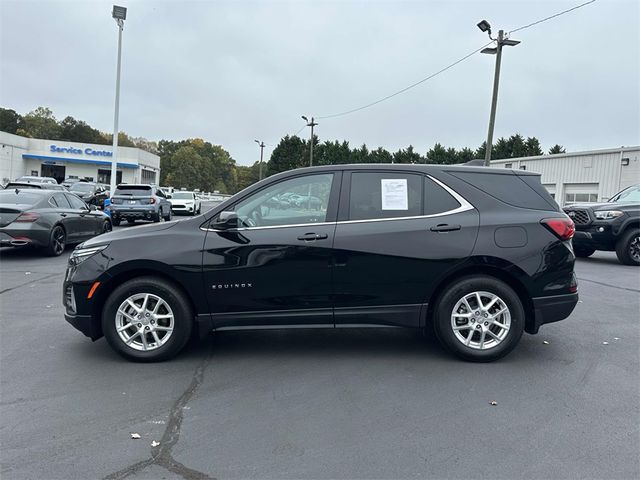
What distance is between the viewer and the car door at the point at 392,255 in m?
4.71

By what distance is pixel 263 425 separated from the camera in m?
3.54

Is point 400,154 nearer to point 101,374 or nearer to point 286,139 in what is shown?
point 286,139

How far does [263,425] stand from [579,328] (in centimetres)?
429

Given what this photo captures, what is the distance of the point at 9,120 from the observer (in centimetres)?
→ 10031

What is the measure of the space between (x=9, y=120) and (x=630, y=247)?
113142 mm

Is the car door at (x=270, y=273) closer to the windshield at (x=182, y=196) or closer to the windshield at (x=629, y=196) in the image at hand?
the windshield at (x=629, y=196)

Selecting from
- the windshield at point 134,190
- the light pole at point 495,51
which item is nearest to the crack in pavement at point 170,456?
the windshield at point 134,190

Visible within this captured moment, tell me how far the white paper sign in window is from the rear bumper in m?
1.50

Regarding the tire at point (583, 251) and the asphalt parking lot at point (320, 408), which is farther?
the tire at point (583, 251)

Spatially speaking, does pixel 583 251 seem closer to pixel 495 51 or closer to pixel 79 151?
pixel 495 51

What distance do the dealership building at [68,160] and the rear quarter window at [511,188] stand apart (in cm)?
5543

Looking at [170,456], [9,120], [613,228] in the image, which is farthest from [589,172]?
[9,120]

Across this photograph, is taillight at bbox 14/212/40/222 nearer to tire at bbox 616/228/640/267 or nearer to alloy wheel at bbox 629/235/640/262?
tire at bbox 616/228/640/267

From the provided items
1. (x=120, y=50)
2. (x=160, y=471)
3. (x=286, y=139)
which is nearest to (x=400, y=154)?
(x=286, y=139)
